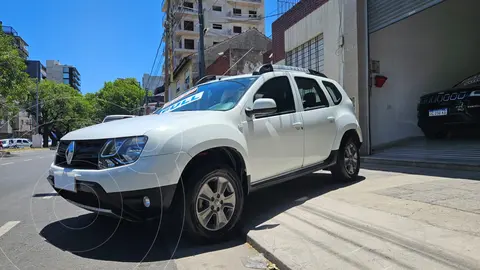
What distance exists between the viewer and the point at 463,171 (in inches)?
244

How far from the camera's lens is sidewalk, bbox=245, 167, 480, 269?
3.01m

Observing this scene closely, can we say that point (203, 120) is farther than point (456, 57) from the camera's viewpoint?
No

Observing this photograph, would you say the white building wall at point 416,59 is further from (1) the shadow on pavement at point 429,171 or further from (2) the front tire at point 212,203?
(2) the front tire at point 212,203

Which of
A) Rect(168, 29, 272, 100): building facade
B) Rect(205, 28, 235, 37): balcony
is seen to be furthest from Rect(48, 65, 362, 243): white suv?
Rect(205, 28, 235, 37): balcony

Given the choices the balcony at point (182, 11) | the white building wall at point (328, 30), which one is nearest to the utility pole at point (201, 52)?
the white building wall at point (328, 30)

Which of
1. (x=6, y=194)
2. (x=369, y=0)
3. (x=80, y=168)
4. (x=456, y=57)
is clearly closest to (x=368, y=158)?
(x=369, y=0)

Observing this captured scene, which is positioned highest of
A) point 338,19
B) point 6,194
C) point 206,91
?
point 338,19

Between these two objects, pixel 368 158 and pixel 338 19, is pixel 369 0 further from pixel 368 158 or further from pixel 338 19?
pixel 368 158

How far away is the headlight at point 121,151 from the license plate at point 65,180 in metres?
0.40

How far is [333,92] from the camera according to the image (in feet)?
19.2

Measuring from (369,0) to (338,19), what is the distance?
1.18 meters

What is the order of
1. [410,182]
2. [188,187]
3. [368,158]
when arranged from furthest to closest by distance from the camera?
[368,158]
[410,182]
[188,187]

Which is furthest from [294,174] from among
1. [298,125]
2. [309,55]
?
[309,55]

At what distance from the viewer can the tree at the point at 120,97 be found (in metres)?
67.9
